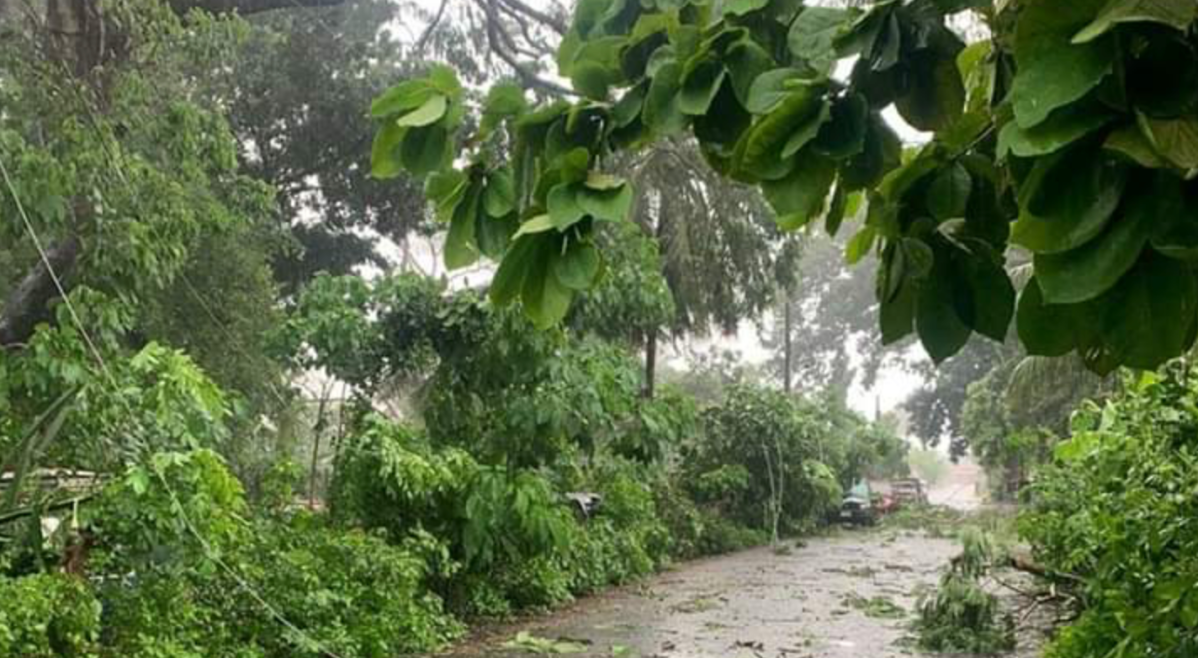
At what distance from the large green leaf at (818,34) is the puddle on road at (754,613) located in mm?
5744

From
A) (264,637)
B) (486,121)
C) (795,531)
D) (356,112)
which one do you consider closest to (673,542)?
(795,531)

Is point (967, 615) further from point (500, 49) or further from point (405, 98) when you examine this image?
point (405, 98)

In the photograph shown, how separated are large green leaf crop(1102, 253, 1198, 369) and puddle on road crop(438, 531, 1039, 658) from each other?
583 centimetres

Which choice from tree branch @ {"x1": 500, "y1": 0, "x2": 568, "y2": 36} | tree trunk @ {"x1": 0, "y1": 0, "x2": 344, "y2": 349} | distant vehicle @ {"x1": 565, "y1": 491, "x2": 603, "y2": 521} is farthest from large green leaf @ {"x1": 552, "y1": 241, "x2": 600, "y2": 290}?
distant vehicle @ {"x1": 565, "y1": 491, "x2": 603, "y2": 521}

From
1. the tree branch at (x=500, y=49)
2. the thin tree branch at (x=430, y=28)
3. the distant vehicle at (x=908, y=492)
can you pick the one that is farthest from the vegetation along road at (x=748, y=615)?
the distant vehicle at (x=908, y=492)

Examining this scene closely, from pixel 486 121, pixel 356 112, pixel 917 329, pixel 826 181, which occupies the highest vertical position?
pixel 356 112

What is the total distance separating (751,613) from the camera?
804cm

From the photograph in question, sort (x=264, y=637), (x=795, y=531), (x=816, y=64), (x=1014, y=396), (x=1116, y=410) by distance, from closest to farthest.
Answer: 1. (x=816, y=64)
2. (x=1116, y=410)
3. (x=264, y=637)
4. (x=1014, y=396)
5. (x=795, y=531)

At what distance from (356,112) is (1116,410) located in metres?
8.67

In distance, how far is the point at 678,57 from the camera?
0.93m

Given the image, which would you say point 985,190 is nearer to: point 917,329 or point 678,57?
point 917,329

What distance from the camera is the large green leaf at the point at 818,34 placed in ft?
2.77

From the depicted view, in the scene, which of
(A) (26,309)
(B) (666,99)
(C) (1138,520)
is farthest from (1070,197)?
(A) (26,309)

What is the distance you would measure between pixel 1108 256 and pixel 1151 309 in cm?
6
